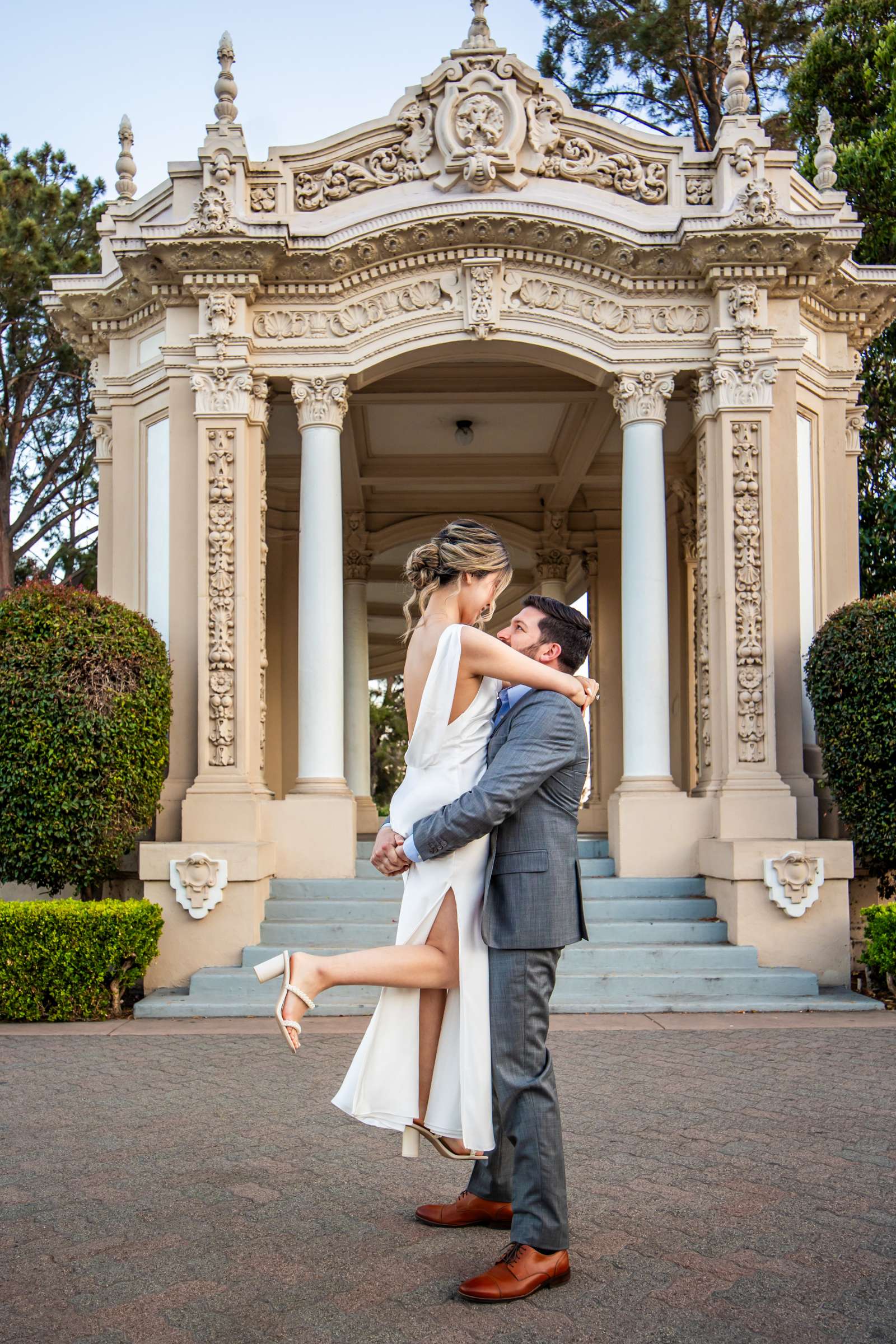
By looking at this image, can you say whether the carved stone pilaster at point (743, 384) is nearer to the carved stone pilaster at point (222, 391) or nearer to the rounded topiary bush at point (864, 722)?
the rounded topiary bush at point (864, 722)

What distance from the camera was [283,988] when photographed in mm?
3389

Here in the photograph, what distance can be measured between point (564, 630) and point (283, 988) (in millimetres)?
1306

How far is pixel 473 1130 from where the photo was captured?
3445mm

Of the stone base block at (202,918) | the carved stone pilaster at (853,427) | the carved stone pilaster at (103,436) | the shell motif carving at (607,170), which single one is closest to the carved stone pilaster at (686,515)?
the carved stone pilaster at (853,427)

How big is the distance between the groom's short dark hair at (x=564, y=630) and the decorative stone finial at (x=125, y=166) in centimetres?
822

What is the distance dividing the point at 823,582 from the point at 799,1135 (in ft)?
20.6

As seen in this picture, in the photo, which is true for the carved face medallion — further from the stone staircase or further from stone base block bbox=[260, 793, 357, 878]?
the stone staircase

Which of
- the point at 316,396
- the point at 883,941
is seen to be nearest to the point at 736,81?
the point at 316,396

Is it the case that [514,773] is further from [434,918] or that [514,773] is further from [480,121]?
[480,121]

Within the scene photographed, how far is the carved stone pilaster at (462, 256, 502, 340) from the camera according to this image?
32.1 ft

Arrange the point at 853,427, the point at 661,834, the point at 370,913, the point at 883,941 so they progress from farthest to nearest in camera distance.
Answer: the point at 853,427, the point at 661,834, the point at 370,913, the point at 883,941

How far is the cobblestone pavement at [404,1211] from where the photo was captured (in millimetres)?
3123

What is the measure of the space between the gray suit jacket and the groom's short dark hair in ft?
0.70

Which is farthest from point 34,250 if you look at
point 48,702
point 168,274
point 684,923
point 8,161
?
point 684,923
